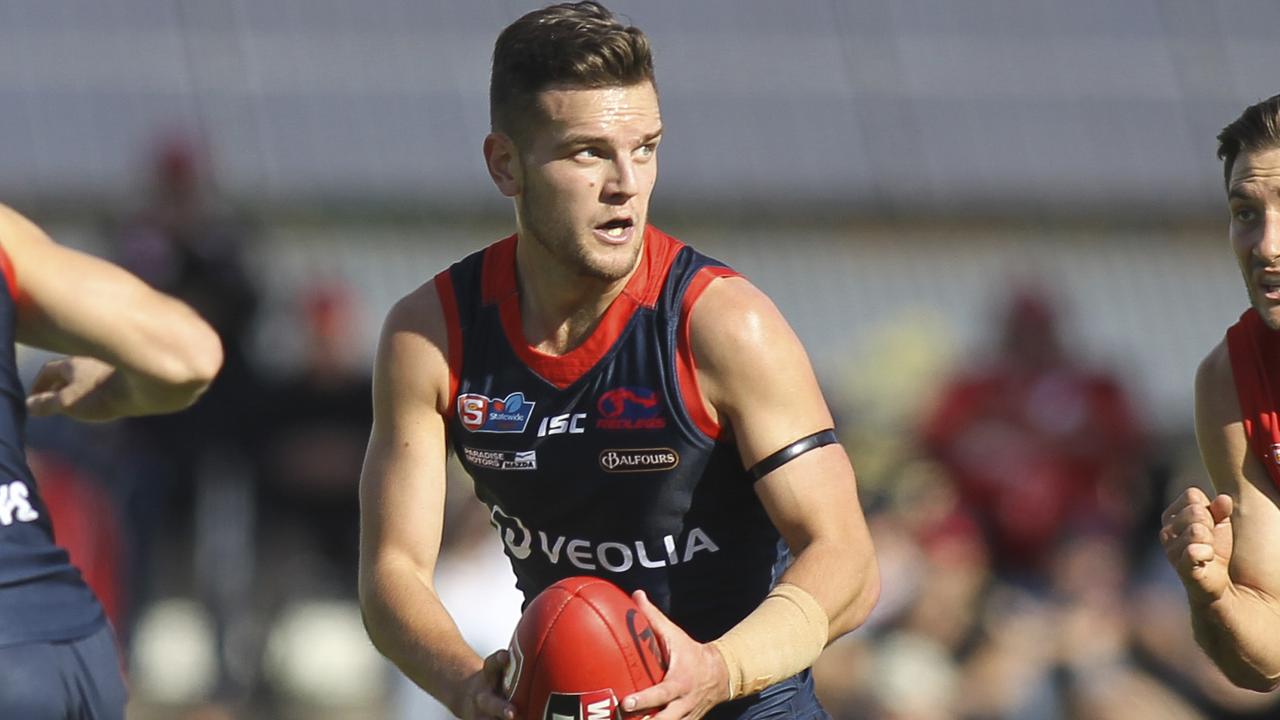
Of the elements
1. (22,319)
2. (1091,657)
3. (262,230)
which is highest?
(22,319)

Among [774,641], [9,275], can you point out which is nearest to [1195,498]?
[774,641]

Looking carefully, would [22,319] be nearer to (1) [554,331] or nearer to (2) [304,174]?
(1) [554,331]

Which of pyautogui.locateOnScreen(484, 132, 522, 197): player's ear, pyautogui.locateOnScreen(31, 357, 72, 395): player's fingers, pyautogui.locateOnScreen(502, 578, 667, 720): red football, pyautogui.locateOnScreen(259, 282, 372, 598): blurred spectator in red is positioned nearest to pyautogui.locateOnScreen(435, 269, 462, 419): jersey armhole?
pyautogui.locateOnScreen(484, 132, 522, 197): player's ear

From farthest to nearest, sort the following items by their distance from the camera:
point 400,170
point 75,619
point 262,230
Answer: point 400,170, point 262,230, point 75,619

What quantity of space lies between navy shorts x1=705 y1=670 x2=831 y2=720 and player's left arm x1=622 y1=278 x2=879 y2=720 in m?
0.39

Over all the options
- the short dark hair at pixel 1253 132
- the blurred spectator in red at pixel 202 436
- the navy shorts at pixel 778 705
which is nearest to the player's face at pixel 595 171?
the navy shorts at pixel 778 705

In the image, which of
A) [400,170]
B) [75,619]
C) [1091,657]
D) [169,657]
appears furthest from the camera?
[400,170]

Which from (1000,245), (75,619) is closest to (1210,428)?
(75,619)

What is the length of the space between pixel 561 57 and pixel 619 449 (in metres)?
0.97

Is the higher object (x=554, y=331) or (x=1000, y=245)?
(x=554, y=331)

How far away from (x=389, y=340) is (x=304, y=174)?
1100 centimetres

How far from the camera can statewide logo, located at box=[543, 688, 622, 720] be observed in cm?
399

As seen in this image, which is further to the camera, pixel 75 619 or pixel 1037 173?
pixel 1037 173

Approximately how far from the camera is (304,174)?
Result: 1546 centimetres
